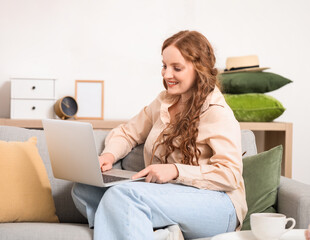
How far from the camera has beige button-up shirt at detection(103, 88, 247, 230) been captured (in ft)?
5.64

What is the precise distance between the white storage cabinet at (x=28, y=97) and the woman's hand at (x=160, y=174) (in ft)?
4.78

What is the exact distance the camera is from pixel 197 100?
1.91 meters

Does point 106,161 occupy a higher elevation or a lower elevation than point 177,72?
lower

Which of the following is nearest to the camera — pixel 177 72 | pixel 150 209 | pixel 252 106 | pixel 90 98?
pixel 150 209

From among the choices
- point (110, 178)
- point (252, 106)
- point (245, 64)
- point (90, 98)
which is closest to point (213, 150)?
point (110, 178)

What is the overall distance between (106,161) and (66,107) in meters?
1.12

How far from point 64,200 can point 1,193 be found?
0.93 ft

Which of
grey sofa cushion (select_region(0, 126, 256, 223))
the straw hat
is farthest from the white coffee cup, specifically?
the straw hat

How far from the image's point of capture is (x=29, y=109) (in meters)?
3.01

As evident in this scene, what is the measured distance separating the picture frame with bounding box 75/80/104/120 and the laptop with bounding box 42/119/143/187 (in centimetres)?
135

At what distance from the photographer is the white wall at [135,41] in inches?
124

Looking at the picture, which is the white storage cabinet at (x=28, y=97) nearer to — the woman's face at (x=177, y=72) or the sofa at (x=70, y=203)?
the sofa at (x=70, y=203)

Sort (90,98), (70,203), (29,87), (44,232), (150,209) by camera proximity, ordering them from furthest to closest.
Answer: (90,98)
(29,87)
(70,203)
(44,232)
(150,209)

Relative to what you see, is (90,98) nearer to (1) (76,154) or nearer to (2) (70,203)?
(2) (70,203)
